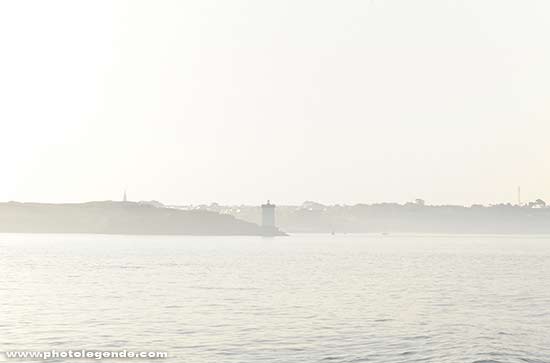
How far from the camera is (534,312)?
57.0 meters

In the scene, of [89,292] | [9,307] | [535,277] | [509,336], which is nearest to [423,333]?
[509,336]

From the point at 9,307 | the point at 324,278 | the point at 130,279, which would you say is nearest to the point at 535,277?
the point at 324,278

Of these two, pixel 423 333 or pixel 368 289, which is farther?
pixel 368 289

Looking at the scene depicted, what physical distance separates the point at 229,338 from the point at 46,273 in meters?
62.6

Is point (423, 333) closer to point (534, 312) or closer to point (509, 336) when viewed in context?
point (509, 336)

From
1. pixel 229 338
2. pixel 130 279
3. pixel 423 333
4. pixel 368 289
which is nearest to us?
pixel 229 338

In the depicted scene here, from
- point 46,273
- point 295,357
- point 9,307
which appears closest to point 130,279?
point 46,273

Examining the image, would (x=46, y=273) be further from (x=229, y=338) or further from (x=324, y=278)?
(x=229, y=338)

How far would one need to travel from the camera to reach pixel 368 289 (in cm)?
7644

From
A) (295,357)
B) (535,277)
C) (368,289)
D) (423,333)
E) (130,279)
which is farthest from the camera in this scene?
(535,277)

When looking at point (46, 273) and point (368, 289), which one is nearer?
point (368, 289)

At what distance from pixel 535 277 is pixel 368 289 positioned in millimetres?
31799

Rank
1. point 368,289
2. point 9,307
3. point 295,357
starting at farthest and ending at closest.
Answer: point 368,289, point 9,307, point 295,357

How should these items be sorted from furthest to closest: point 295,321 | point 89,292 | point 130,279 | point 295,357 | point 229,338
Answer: point 130,279, point 89,292, point 295,321, point 229,338, point 295,357
